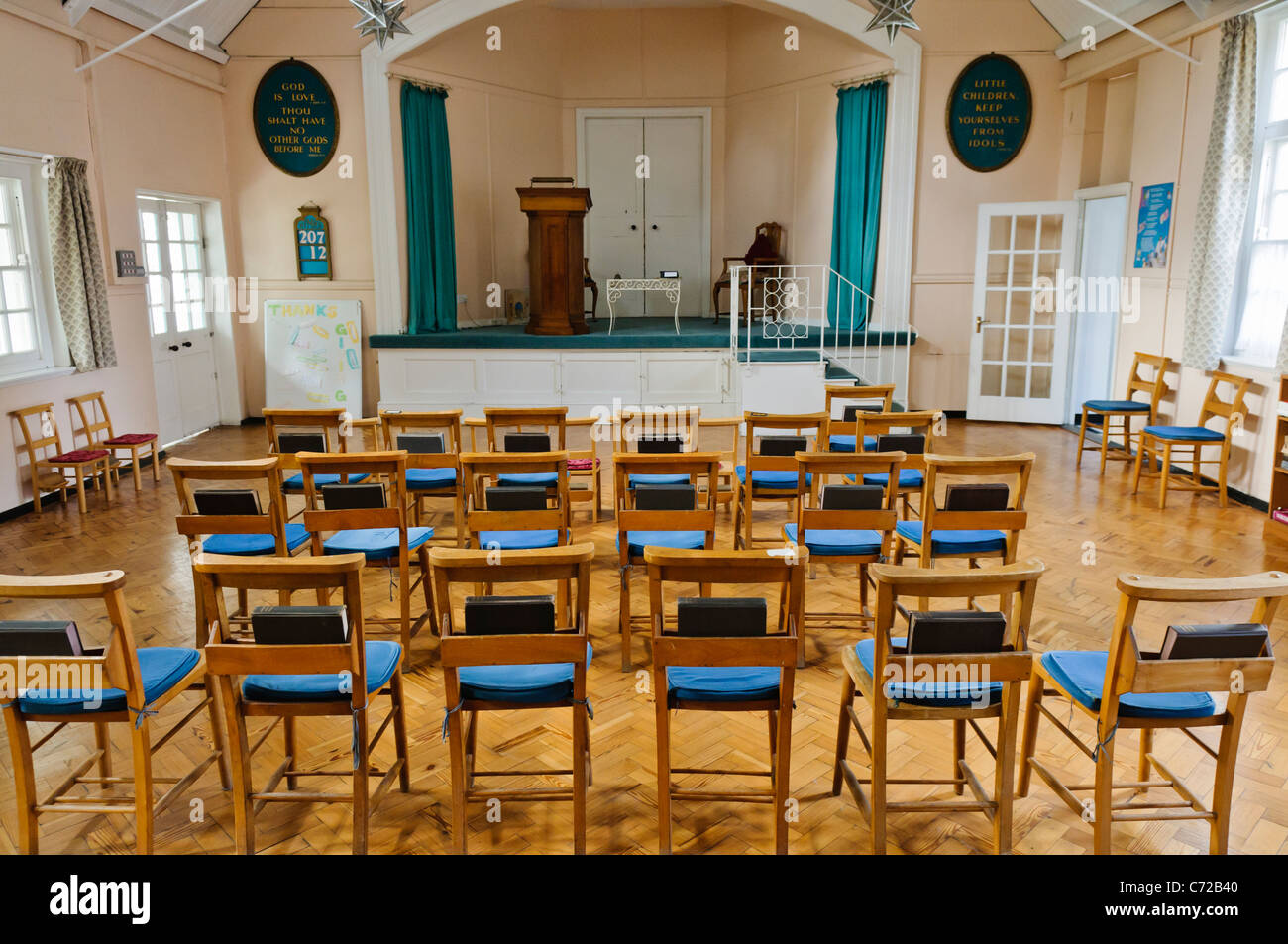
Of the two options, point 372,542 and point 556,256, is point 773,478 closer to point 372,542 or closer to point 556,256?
point 372,542

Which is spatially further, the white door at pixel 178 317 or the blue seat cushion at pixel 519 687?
the white door at pixel 178 317

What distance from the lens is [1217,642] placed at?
92.9 inches

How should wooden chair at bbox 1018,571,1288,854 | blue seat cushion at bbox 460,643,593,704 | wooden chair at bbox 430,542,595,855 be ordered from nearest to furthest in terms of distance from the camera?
1. wooden chair at bbox 1018,571,1288,854
2. wooden chair at bbox 430,542,595,855
3. blue seat cushion at bbox 460,643,593,704

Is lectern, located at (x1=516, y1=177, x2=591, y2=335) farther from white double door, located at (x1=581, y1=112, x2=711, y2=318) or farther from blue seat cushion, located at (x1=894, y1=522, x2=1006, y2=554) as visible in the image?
blue seat cushion, located at (x1=894, y1=522, x2=1006, y2=554)

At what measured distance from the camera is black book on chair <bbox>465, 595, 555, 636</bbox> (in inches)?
97.3

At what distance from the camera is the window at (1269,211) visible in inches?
240

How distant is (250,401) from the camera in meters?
9.65

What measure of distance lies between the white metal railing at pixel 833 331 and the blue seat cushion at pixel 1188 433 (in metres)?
2.76

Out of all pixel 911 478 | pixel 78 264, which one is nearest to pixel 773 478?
pixel 911 478

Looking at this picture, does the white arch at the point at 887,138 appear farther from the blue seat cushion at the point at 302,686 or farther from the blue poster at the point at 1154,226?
the blue seat cushion at the point at 302,686

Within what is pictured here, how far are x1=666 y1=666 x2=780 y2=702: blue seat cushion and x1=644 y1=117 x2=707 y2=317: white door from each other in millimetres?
9104

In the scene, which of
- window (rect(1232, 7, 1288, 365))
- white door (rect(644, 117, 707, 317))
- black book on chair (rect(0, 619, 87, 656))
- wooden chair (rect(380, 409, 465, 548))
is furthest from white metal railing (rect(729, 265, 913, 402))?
black book on chair (rect(0, 619, 87, 656))

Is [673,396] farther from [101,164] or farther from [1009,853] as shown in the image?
[1009,853]

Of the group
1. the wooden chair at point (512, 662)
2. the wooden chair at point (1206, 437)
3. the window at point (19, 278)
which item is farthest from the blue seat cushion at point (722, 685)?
the window at point (19, 278)
